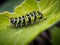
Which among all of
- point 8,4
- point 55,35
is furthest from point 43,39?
point 8,4

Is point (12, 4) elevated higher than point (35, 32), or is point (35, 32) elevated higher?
point (12, 4)

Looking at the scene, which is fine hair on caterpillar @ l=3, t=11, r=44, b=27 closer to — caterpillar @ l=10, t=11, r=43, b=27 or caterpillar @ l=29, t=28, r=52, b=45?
caterpillar @ l=10, t=11, r=43, b=27

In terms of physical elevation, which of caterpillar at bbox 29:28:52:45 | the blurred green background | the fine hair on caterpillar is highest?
the blurred green background

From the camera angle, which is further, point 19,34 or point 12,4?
point 12,4

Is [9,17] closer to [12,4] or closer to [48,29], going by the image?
[12,4]

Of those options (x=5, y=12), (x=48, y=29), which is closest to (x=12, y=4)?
(x=5, y=12)

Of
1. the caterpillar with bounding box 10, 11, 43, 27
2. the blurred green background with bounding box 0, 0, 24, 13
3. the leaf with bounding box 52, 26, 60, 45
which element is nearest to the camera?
the leaf with bounding box 52, 26, 60, 45

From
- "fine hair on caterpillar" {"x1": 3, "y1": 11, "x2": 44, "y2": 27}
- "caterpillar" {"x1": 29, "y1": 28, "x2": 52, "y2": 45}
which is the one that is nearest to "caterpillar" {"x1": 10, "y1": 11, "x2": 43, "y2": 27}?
"fine hair on caterpillar" {"x1": 3, "y1": 11, "x2": 44, "y2": 27}

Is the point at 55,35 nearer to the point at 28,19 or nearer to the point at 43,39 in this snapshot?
the point at 43,39

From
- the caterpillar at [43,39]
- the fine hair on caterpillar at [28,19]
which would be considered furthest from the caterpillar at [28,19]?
the caterpillar at [43,39]
